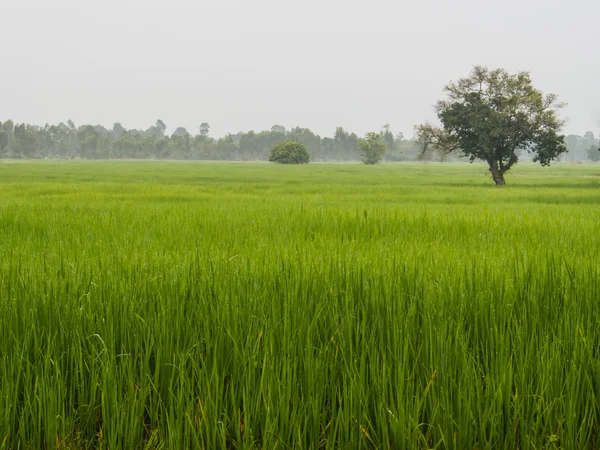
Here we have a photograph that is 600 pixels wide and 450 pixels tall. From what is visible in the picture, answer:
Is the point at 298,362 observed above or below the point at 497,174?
below

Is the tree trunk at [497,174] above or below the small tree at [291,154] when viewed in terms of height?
below

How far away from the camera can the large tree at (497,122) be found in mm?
32250

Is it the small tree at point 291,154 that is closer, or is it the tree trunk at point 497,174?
the tree trunk at point 497,174

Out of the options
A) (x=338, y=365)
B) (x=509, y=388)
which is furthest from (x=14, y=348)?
(x=509, y=388)

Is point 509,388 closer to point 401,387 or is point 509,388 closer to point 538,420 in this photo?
point 538,420

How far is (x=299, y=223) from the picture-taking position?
8.38 metres

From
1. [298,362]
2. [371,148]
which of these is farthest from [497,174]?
[371,148]

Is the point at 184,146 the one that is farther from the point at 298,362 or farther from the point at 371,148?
the point at 298,362

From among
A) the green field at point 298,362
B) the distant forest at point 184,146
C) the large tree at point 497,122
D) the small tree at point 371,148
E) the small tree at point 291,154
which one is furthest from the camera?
the distant forest at point 184,146

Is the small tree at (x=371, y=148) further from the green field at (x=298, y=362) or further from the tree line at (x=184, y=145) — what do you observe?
the green field at (x=298, y=362)

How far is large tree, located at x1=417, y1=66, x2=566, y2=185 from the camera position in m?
32.2

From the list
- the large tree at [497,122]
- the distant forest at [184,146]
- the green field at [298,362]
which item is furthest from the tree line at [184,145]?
the green field at [298,362]

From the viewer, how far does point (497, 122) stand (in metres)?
32.2

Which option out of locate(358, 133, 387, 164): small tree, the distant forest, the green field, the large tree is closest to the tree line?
the distant forest
